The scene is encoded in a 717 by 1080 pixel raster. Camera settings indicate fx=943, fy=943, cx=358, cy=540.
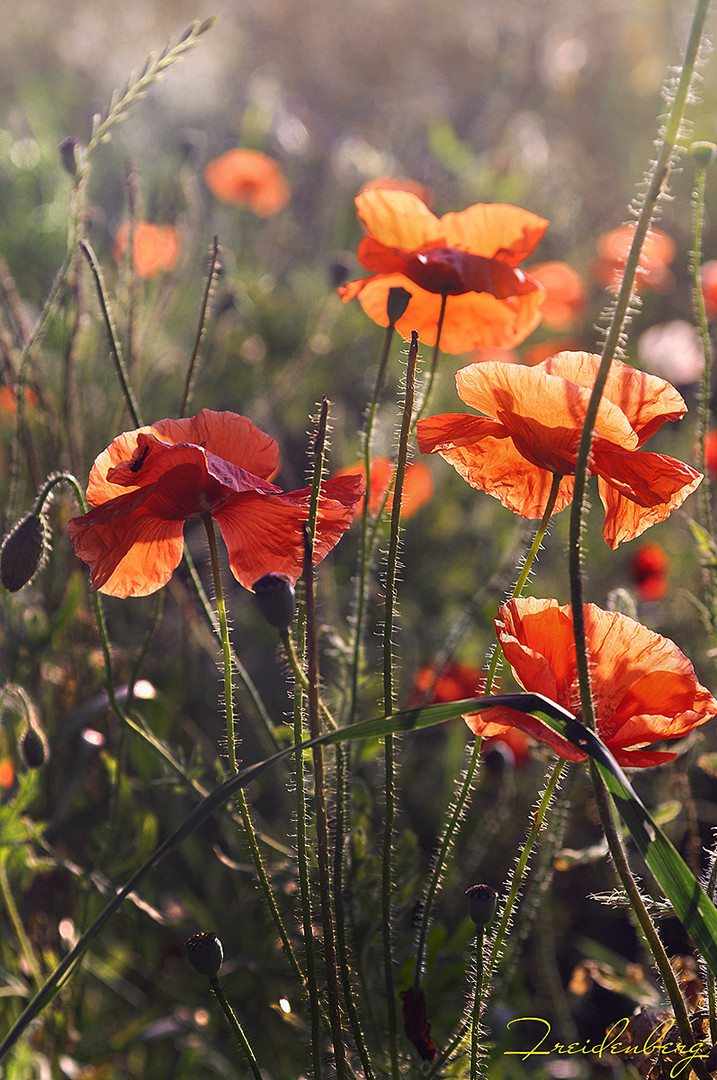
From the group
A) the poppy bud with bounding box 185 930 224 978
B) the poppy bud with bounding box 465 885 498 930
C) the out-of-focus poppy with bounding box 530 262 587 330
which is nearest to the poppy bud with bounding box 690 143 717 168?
the poppy bud with bounding box 465 885 498 930

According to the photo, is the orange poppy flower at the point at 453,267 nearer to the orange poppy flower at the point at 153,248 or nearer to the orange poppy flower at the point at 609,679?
the orange poppy flower at the point at 609,679

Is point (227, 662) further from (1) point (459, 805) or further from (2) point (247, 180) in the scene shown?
(2) point (247, 180)

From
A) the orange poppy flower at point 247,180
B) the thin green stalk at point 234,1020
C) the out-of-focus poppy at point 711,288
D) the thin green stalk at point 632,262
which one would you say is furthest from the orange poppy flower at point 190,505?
the orange poppy flower at point 247,180

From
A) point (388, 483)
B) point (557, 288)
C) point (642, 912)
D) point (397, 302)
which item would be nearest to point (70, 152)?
point (397, 302)

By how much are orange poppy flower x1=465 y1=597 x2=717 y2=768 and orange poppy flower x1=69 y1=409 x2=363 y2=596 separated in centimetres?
20

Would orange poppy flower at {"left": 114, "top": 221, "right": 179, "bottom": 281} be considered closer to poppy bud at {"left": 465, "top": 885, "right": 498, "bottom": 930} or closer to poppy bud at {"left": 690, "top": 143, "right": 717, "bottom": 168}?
poppy bud at {"left": 690, "top": 143, "right": 717, "bottom": 168}

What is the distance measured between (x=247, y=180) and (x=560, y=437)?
2804mm

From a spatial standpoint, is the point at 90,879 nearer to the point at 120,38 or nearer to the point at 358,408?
the point at 358,408

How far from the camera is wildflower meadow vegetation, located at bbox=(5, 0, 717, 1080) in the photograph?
0.77 meters

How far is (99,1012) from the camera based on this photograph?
5.91 feet

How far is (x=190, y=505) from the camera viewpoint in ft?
2.81

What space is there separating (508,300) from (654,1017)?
0.88 m

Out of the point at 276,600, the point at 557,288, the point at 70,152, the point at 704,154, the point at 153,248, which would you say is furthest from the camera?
the point at 557,288

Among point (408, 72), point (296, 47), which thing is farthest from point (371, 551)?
point (296, 47)
